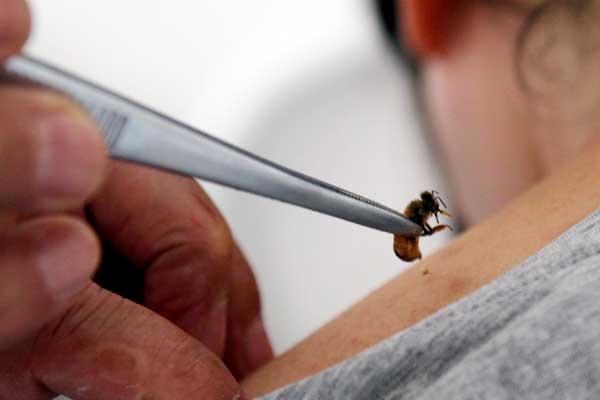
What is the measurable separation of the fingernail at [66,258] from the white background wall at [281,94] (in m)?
1.00

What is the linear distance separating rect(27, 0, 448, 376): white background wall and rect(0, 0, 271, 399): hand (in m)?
0.69

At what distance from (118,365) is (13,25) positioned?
0.23 metres

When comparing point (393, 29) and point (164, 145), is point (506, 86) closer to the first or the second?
point (393, 29)

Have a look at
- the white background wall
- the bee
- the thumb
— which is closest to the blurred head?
the white background wall

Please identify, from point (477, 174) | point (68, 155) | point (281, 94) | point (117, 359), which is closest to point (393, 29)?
point (281, 94)

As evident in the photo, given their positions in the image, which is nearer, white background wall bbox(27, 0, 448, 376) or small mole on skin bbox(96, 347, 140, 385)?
small mole on skin bbox(96, 347, 140, 385)

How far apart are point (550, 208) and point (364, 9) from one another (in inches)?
41.7

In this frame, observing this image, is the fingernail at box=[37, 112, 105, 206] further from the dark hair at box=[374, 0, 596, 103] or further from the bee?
the dark hair at box=[374, 0, 596, 103]

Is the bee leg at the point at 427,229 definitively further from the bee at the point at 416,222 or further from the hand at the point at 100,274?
the hand at the point at 100,274

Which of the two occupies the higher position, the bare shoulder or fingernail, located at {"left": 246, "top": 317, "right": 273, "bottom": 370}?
the bare shoulder

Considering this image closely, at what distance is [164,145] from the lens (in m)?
0.34

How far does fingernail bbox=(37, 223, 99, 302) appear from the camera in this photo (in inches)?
13.3

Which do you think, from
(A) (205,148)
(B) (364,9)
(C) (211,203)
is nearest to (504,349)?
(A) (205,148)

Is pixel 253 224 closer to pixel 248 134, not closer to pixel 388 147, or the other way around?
pixel 248 134
